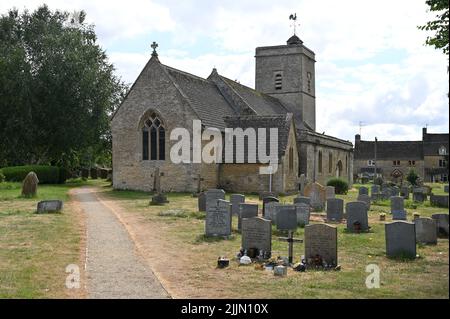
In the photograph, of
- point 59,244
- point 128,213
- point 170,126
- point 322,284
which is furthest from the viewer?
point 170,126

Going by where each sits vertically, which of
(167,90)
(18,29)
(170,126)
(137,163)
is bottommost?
(137,163)

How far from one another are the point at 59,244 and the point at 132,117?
2014 centimetres

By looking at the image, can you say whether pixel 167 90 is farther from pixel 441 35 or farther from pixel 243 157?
pixel 441 35

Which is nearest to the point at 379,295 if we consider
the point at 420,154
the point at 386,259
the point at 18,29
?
the point at 386,259

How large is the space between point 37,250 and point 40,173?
27053 mm

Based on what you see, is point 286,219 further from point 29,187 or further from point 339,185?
point 339,185

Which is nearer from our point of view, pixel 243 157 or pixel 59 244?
pixel 59 244

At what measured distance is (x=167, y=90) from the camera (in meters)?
31.8

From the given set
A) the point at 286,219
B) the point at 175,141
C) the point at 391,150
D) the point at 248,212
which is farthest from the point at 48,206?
the point at 391,150

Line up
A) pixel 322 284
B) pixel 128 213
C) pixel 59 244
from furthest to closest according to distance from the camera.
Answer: pixel 128 213 < pixel 59 244 < pixel 322 284

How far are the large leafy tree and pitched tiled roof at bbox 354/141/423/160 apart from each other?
55.5m

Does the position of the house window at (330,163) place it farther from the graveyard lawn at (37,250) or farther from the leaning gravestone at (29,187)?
the graveyard lawn at (37,250)

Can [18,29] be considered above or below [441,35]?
above

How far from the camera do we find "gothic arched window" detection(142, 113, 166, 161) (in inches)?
1262
